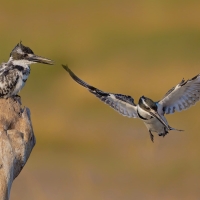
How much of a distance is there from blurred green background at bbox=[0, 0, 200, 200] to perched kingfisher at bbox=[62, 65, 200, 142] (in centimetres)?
260

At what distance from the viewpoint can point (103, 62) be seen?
15.9 m

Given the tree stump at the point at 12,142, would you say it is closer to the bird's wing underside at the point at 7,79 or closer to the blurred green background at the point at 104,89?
the bird's wing underside at the point at 7,79

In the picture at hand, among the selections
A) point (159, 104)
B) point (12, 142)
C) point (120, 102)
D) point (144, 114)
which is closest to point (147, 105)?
point (144, 114)

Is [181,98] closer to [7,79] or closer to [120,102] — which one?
[120,102]

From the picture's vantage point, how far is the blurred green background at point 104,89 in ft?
37.1

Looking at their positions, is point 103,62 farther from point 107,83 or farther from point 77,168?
point 77,168

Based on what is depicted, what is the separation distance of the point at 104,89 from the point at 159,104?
6336 mm

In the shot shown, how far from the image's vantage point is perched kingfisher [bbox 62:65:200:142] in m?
7.98

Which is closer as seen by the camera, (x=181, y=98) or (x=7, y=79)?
(x=7, y=79)

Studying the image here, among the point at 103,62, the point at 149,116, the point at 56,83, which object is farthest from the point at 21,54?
the point at 103,62

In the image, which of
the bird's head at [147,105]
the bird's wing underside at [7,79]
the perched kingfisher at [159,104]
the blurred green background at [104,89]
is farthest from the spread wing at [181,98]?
the blurred green background at [104,89]

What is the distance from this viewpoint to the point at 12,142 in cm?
551

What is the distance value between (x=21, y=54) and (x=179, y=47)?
9.39 m

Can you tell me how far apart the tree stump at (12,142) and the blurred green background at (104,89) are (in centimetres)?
483
